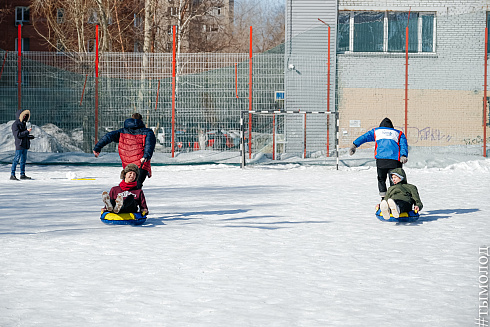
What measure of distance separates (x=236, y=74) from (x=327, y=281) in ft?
47.9

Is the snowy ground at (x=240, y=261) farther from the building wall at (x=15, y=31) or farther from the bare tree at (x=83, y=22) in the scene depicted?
the building wall at (x=15, y=31)

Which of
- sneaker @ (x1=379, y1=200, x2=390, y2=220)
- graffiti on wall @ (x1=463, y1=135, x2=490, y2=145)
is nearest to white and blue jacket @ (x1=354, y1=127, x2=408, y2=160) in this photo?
sneaker @ (x1=379, y1=200, x2=390, y2=220)

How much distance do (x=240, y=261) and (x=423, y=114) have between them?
48.6 feet

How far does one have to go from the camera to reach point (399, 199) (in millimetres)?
9938

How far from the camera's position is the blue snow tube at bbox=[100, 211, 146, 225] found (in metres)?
9.52

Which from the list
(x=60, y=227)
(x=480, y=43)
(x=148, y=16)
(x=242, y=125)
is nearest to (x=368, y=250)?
(x=60, y=227)

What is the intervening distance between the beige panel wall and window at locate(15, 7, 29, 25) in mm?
37758

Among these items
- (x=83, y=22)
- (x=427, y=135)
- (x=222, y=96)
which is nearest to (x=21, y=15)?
(x=83, y=22)

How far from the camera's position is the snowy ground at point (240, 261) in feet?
17.2

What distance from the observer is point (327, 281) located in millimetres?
6316

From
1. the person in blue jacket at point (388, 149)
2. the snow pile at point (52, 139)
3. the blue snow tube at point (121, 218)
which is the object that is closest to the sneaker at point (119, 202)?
the blue snow tube at point (121, 218)

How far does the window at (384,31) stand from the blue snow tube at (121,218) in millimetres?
16021

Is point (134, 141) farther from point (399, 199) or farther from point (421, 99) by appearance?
point (421, 99)

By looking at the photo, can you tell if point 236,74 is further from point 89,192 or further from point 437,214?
point 437,214
